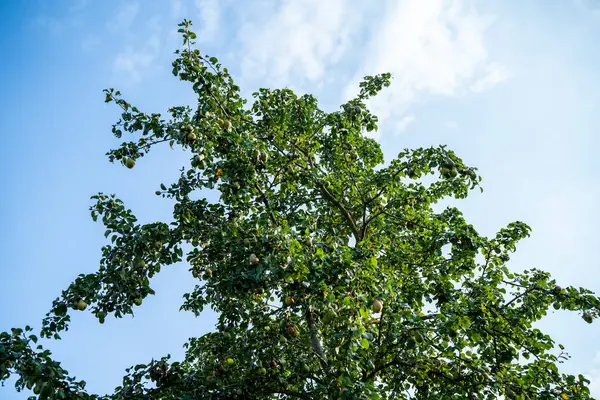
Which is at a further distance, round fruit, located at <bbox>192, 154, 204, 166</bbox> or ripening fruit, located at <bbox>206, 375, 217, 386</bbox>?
ripening fruit, located at <bbox>206, 375, 217, 386</bbox>

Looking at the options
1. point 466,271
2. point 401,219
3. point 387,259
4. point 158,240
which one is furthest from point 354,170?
point 158,240

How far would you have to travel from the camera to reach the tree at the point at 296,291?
4.89 m

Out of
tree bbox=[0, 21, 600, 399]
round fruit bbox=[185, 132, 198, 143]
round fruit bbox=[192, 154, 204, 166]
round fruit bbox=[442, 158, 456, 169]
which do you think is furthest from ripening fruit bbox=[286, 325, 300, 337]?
round fruit bbox=[442, 158, 456, 169]

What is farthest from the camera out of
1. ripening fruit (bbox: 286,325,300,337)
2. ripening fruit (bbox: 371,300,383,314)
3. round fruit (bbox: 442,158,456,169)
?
round fruit (bbox: 442,158,456,169)

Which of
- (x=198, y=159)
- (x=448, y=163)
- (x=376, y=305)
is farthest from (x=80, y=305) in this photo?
(x=448, y=163)

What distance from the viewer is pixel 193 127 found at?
225 inches

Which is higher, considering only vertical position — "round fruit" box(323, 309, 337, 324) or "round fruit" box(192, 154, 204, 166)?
"round fruit" box(192, 154, 204, 166)

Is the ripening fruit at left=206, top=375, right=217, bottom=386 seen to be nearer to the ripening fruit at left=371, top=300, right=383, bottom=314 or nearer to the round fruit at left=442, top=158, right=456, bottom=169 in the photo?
the ripening fruit at left=371, top=300, right=383, bottom=314

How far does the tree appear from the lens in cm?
489

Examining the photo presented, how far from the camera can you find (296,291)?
5258 millimetres

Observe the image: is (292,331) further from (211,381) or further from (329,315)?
(329,315)

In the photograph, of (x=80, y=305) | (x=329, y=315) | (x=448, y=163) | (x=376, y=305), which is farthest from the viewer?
(x=448, y=163)

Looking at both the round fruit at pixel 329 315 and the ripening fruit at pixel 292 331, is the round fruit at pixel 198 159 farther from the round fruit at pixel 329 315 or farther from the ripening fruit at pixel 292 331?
the ripening fruit at pixel 292 331

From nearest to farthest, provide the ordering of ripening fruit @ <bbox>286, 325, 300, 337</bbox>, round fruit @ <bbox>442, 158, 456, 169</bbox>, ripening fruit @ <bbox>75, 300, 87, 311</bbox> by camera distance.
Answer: ripening fruit @ <bbox>75, 300, 87, 311</bbox> → ripening fruit @ <bbox>286, 325, 300, 337</bbox> → round fruit @ <bbox>442, 158, 456, 169</bbox>
